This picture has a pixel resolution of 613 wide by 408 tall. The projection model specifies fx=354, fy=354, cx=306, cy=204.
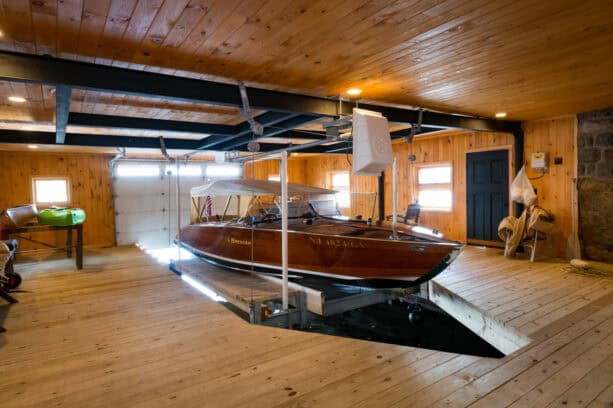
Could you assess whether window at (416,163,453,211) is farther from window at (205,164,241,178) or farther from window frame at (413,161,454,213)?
window at (205,164,241,178)

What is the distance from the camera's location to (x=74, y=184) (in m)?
8.44

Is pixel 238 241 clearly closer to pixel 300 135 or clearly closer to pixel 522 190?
pixel 300 135

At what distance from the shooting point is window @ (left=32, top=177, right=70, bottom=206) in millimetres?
8055

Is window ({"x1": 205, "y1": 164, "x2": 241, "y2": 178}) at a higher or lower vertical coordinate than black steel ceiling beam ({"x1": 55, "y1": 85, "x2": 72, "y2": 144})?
lower

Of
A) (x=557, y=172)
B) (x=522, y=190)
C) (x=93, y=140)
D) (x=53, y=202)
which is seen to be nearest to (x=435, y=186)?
(x=522, y=190)

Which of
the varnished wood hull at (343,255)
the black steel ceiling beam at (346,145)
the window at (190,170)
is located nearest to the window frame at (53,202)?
the window at (190,170)

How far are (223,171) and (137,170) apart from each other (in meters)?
2.32

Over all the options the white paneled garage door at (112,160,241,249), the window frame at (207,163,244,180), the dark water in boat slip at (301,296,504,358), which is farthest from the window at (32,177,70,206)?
the dark water in boat slip at (301,296,504,358)

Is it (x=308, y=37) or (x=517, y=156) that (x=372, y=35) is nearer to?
(x=308, y=37)

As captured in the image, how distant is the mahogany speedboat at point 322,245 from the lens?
378 centimetres

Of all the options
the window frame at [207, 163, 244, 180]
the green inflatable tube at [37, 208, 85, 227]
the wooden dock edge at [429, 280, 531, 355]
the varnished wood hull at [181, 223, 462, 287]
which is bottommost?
the wooden dock edge at [429, 280, 531, 355]

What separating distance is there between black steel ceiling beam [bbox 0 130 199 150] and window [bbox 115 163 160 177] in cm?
246

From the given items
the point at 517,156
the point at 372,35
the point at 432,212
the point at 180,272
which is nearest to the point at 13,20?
the point at 372,35

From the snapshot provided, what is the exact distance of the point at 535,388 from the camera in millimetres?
2141
